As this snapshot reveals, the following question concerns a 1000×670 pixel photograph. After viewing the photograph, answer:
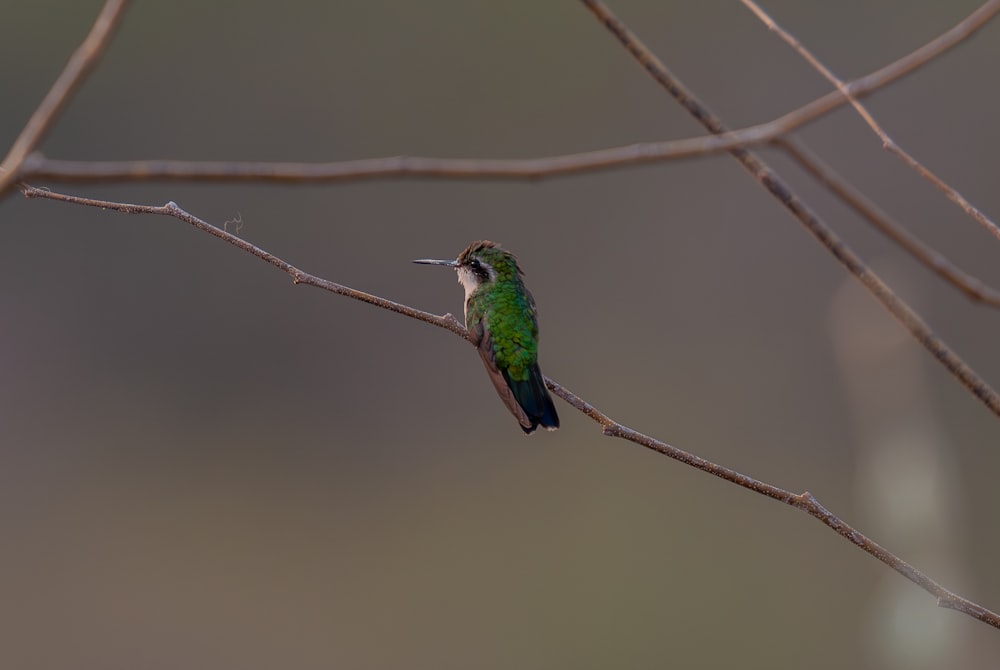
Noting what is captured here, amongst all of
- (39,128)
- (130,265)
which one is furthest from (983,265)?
(39,128)

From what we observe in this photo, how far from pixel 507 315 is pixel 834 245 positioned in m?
1.88

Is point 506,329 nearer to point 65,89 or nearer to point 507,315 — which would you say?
point 507,315

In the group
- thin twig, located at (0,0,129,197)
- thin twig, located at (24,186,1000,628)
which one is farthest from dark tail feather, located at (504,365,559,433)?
thin twig, located at (0,0,129,197)

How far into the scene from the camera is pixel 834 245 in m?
0.72

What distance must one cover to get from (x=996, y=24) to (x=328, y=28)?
7453mm

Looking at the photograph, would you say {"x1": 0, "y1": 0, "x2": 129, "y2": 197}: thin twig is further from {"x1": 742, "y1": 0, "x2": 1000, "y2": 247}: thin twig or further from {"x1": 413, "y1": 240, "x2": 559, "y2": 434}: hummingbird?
{"x1": 413, "y1": 240, "x2": 559, "y2": 434}: hummingbird

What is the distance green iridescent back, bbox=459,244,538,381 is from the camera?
2498 millimetres

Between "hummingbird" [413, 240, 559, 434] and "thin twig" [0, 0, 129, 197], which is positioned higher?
"hummingbird" [413, 240, 559, 434]

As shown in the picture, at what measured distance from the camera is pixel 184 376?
1136 cm

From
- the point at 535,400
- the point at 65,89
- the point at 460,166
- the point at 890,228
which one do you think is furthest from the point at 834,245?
the point at 535,400

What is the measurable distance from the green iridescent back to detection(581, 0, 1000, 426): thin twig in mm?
1644

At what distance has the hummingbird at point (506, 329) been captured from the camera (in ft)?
7.70

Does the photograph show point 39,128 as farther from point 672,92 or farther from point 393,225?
point 393,225

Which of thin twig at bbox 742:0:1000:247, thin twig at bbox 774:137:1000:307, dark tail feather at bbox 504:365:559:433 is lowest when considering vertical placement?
thin twig at bbox 774:137:1000:307
